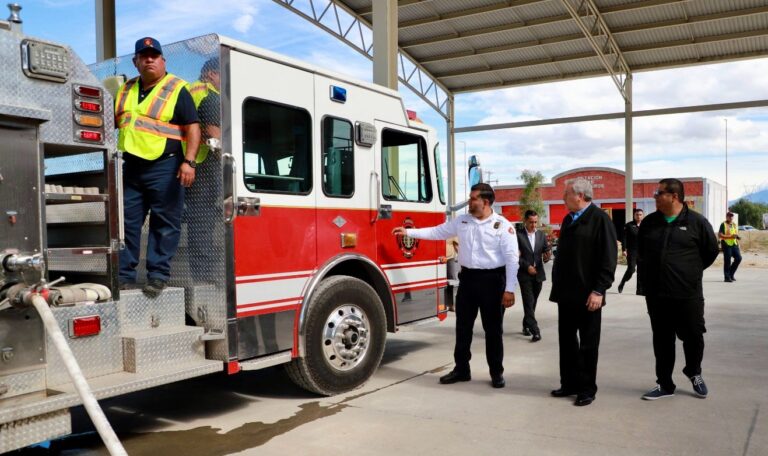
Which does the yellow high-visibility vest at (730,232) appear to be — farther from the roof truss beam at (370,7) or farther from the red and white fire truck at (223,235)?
the red and white fire truck at (223,235)

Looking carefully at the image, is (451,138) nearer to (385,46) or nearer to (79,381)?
(385,46)

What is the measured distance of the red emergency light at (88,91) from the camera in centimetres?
406

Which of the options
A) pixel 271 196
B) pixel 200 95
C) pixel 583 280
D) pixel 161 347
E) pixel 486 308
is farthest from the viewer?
pixel 486 308

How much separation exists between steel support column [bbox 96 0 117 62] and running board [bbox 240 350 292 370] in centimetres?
672

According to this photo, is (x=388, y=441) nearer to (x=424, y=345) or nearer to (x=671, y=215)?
(x=671, y=215)

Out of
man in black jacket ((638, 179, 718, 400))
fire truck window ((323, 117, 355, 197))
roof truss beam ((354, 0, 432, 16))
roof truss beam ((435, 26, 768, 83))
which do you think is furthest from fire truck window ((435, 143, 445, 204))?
roof truss beam ((435, 26, 768, 83))

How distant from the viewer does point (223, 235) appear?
4.83 meters

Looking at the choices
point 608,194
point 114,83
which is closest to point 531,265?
point 114,83

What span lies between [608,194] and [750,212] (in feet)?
188

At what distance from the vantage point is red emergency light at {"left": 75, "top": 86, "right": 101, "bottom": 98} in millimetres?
4062

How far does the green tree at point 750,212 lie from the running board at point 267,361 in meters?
98.9

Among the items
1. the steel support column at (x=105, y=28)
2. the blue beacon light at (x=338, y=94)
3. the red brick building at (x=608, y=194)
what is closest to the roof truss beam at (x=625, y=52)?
the steel support column at (x=105, y=28)

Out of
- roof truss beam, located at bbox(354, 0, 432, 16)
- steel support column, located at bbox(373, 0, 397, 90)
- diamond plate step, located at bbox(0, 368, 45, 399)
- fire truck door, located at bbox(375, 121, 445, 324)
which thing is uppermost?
roof truss beam, located at bbox(354, 0, 432, 16)

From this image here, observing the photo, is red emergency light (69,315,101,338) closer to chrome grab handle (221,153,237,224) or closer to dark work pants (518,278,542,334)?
chrome grab handle (221,153,237,224)
